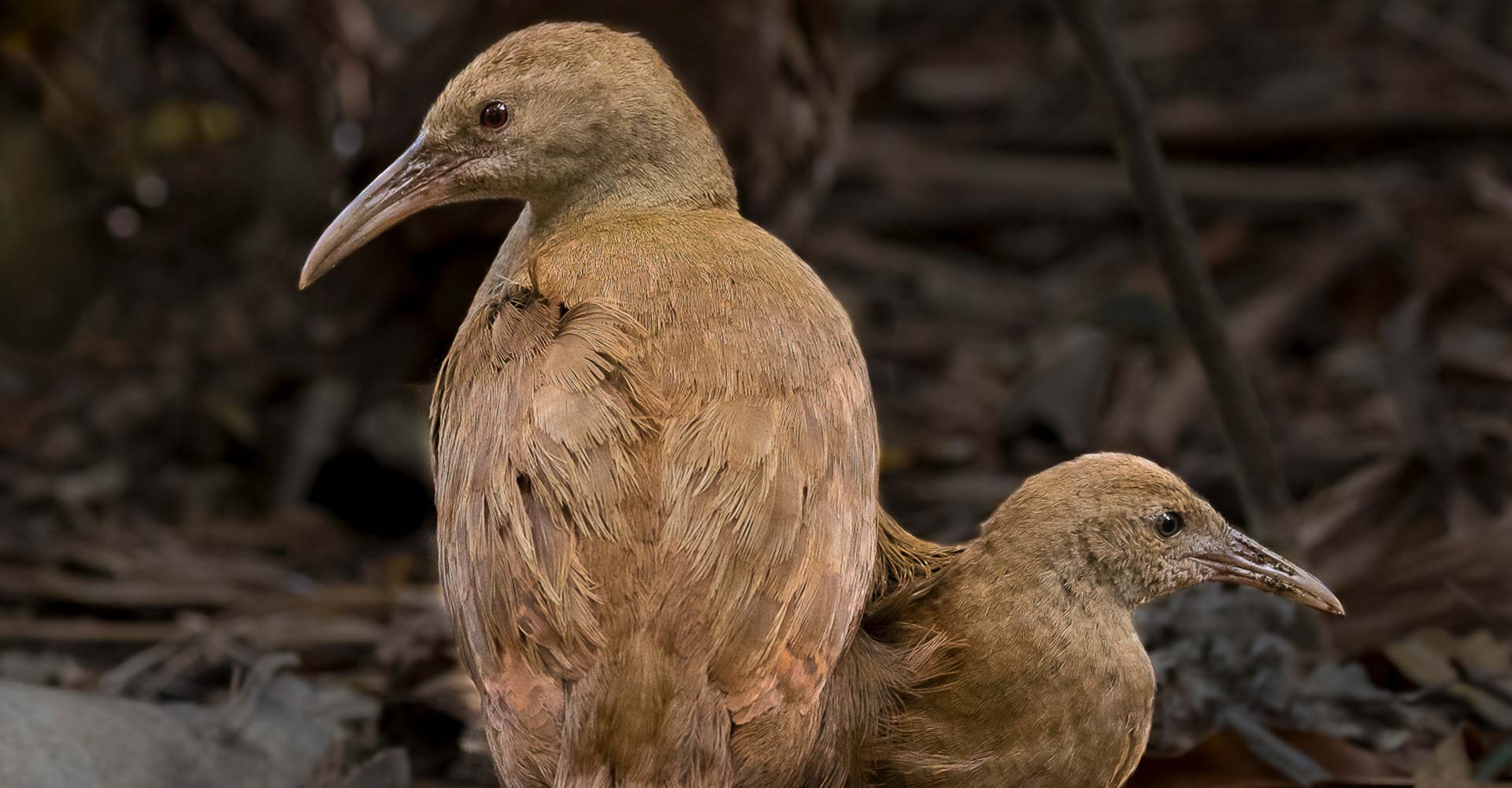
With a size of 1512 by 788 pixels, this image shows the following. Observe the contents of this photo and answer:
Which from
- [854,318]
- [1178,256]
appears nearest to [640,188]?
[1178,256]

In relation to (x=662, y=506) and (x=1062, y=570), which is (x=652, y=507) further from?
(x=1062, y=570)

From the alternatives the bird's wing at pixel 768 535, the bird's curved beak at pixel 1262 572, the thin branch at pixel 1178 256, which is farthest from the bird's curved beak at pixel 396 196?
the thin branch at pixel 1178 256

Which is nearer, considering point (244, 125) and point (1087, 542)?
point (1087, 542)

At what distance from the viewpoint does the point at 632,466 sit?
1734mm

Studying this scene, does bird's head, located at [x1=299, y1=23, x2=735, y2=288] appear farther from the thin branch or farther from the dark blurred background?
the thin branch

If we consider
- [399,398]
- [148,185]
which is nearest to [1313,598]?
[399,398]

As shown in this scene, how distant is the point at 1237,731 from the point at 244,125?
3796 mm

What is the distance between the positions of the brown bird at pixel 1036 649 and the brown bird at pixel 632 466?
187 millimetres

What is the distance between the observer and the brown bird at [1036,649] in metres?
1.91

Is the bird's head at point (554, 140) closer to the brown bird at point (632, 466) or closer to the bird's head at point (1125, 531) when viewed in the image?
the brown bird at point (632, 466)

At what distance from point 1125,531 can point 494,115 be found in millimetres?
929

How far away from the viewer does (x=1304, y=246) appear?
17.9 feet

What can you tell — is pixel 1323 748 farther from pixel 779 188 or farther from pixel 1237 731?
pixel 779 188

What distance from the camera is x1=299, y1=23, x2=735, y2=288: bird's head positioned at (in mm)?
2062
